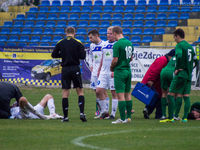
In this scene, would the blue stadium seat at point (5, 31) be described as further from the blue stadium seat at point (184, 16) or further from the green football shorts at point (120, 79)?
the green football shorts at point (120, 79)

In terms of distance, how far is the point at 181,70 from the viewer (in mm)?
10141

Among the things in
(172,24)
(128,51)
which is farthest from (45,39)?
(128,51)

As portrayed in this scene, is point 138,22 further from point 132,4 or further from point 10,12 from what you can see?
point 10,12

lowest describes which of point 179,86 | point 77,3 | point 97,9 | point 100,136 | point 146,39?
point 100,136

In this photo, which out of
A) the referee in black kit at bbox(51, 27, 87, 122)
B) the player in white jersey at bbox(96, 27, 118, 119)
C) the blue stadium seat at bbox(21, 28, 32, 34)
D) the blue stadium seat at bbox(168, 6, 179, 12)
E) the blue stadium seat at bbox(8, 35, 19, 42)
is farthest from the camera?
the blue stadium seat at bbox(21, 28, 32, 34)

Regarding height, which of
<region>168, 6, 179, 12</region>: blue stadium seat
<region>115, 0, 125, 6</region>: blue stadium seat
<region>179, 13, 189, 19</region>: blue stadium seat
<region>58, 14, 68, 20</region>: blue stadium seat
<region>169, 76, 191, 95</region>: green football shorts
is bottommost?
<region>169, 76, 191, 95</region>: green football shorts

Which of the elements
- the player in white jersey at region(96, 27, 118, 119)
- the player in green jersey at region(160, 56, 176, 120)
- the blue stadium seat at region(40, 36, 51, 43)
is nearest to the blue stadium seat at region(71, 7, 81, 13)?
the blue stadium seat at region(40, 36, 51, 43)

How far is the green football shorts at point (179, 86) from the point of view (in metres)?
10.2

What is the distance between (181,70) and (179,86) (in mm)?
380

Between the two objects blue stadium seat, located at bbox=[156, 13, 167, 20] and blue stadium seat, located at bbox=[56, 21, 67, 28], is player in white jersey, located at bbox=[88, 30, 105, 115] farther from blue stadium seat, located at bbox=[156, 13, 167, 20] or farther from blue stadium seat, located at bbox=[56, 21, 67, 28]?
blue stadium seat, located at bbox=[56, 21, 67, 28]

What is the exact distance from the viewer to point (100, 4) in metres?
33.2

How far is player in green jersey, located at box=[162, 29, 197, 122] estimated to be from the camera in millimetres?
10023

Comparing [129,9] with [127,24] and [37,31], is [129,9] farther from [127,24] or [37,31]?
[37,31]

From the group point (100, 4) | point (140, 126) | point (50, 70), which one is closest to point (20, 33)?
point (100, 4)
